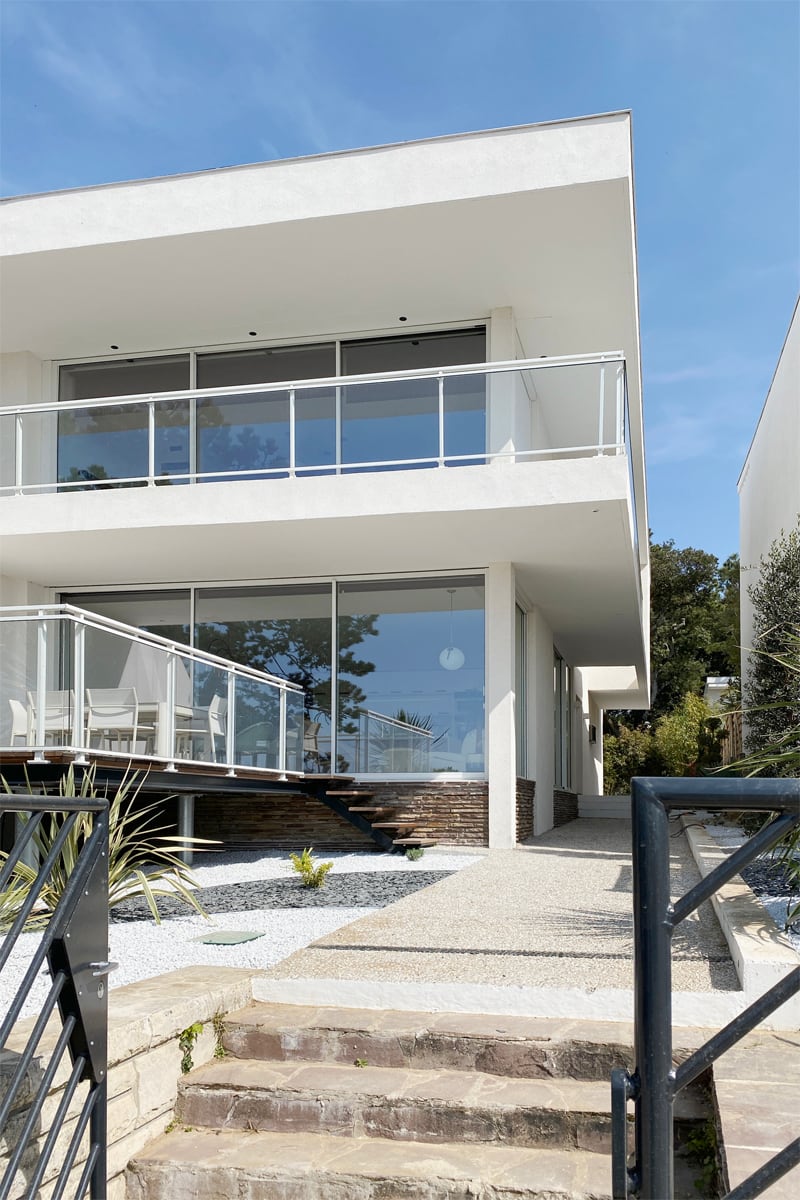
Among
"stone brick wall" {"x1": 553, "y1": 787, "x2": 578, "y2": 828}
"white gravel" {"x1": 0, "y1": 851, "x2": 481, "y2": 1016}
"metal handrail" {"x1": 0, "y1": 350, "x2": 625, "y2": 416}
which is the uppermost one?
"metal handrail" {"x1": 0, "y1": 350, "x2": 625, "y2": 416}

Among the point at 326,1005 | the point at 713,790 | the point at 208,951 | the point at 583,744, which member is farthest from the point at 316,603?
the point at 583,744

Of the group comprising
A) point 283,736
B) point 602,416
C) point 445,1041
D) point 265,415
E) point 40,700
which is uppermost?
point 265,415

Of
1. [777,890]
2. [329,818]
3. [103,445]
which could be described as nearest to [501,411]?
[103,445]

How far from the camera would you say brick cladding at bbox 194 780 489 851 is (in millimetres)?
13086

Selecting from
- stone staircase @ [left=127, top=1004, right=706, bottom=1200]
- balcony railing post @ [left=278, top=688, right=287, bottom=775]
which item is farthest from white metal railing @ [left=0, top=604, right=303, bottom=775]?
stone staircase @ [left=127, top=1004, right=706, bottom=1200]

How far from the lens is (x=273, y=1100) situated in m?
4.17

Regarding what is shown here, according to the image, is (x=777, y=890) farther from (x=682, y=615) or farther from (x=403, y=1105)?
(x=682, y=615)

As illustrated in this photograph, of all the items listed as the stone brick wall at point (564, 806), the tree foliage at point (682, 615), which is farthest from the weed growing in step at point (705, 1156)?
the tree foliage at point (682, 615)

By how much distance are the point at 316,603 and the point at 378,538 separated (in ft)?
6.07

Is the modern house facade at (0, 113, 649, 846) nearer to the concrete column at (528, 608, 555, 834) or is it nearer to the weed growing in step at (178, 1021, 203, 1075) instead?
the concrete column at (528, 608, 555, 834)

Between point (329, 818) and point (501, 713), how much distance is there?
2.56 meters

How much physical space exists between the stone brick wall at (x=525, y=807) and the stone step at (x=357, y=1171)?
32.4ft

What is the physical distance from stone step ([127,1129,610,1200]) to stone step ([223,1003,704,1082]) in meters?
0.44

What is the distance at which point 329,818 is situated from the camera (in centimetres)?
1340
